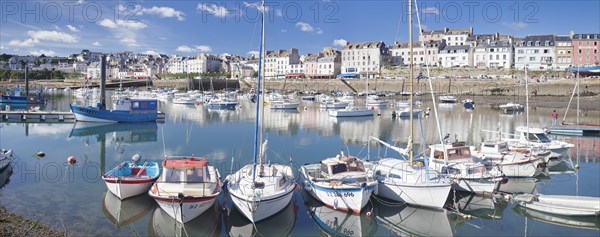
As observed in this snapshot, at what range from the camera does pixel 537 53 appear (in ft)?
254

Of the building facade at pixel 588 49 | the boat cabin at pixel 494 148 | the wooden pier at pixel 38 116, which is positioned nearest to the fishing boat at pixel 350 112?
the wooden pier at pixel 38 116

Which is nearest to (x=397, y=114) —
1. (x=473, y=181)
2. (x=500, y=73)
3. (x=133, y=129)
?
(x=133, y=129)

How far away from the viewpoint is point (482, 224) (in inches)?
476

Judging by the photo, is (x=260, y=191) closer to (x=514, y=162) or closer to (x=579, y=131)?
(x=514, y=162)

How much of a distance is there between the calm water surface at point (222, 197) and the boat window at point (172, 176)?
1.00 m

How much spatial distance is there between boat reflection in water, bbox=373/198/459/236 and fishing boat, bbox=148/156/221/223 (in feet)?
15.4

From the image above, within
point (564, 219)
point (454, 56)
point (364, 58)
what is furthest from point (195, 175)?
point (364, 58)

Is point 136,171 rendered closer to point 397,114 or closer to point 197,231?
point 197,231

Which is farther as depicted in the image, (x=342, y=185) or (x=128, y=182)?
(x=128, y=182)

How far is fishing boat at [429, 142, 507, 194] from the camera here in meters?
14.3

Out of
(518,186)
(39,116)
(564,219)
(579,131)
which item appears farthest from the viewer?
(39,116)

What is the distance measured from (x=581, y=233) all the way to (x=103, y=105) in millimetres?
33506

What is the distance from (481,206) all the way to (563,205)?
2.16 m

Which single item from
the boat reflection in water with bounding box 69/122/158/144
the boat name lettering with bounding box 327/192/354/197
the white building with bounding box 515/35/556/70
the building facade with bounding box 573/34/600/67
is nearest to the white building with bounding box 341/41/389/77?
the white building with bounding box 515/35/556/70
